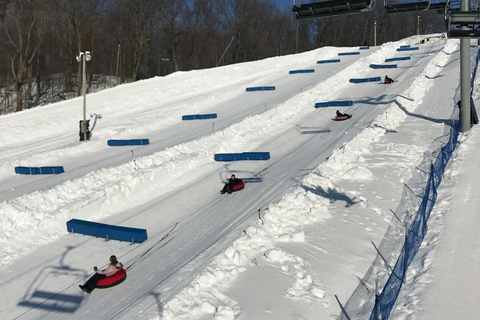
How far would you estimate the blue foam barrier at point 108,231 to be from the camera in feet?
36.7

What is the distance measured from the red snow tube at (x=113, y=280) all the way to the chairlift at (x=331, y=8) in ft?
24.2

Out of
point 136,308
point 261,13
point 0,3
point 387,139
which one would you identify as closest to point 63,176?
point 136,308

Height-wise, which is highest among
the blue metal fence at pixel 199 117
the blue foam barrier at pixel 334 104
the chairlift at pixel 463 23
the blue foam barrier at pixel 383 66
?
the blue foam barrier at pixel 383 66

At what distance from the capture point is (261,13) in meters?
75.9

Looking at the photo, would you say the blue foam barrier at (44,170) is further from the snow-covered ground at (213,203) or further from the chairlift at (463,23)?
the chairlift at (463,23)

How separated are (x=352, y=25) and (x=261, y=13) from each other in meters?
18.2

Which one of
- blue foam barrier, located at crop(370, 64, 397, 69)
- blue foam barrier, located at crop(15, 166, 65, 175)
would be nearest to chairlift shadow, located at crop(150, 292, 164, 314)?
blue foam barrier, located at crop(15, 166, 65, 175)

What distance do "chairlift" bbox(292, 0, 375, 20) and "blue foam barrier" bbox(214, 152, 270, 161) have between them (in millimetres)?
7467

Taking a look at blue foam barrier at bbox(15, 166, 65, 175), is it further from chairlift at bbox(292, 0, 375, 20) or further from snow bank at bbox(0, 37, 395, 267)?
chairlift at bbox(292, 0, 375, 20)

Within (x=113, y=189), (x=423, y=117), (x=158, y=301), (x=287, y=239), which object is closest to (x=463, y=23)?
(x=287, y=239)

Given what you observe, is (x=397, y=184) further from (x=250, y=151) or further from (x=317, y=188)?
(x=250, y=151)

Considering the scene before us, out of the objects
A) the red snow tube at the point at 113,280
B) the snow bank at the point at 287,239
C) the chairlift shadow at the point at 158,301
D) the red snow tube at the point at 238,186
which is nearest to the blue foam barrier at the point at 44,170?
the red snow tube at the point at 238,186

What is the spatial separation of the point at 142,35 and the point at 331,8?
46949mm

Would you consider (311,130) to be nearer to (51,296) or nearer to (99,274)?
(99,274)
